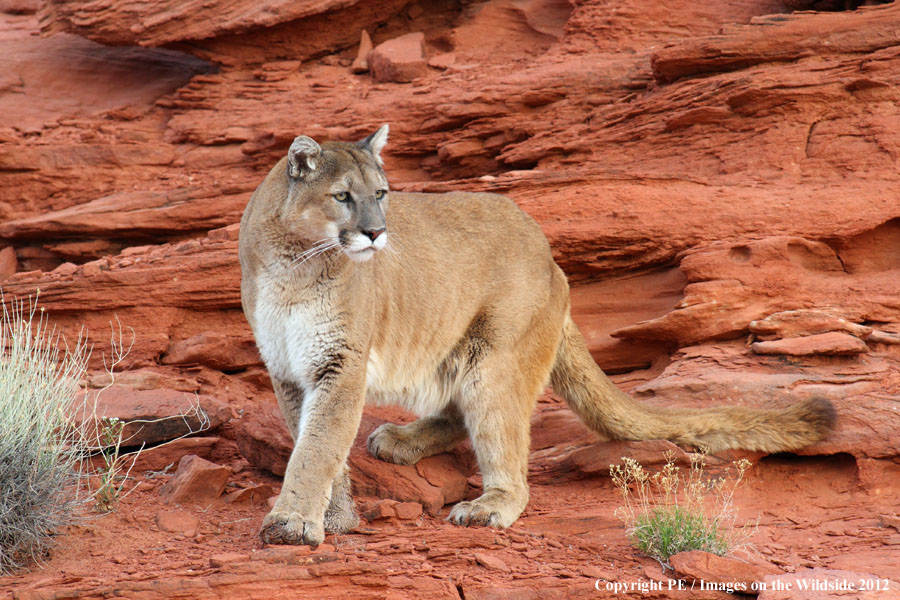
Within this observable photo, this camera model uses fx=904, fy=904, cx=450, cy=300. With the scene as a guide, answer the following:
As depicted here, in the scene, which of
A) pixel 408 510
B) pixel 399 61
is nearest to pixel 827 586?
pixel 408 510

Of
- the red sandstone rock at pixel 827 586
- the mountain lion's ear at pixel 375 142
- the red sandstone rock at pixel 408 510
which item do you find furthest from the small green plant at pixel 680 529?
the mountain lion's ear at pixel 375 142

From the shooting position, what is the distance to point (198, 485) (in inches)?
218

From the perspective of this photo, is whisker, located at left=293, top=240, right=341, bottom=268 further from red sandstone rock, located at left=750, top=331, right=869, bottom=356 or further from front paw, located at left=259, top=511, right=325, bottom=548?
red sandstone rock, located at left=750, top=331, right=869, bottom=356

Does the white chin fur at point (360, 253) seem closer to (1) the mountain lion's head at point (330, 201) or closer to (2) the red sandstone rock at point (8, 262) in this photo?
(1) the mountain lion's head at point (330, 201)

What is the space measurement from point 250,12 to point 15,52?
3.18 metres

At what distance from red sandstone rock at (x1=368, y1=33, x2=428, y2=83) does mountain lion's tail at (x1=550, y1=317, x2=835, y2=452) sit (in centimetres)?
496

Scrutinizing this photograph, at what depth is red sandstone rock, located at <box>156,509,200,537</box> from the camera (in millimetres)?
4996

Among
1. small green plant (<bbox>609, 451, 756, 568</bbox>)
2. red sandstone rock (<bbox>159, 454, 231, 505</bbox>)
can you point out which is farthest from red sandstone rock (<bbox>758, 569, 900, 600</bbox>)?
red sandstone rock (<bbox>159, 454, 231, 505</bbox>)

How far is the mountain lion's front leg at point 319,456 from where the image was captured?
178 inches

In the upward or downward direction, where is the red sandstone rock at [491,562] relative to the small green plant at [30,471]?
downward

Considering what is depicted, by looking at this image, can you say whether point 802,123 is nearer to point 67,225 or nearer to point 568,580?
point 568,580

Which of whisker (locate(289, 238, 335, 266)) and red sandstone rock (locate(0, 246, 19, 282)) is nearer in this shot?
whisker (locate(289, 238, 335, 266))

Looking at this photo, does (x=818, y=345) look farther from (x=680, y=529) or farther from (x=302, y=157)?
(x=302, y=157)

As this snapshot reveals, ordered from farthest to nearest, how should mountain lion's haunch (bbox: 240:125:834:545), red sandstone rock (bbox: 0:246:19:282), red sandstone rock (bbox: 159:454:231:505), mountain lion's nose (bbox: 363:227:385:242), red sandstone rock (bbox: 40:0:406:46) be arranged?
1. red sandstone rock (bbox: 40:0:406:46)
2. red sandstone rock (bbox: 0:246:19:282)
3. red sandstone rock (bbox: 159:454:231:505)
4. mountain lion's haunch (bbox: 240:125:834:545)
5. mountain lion's nose (bbox: 363:227:385:242)
